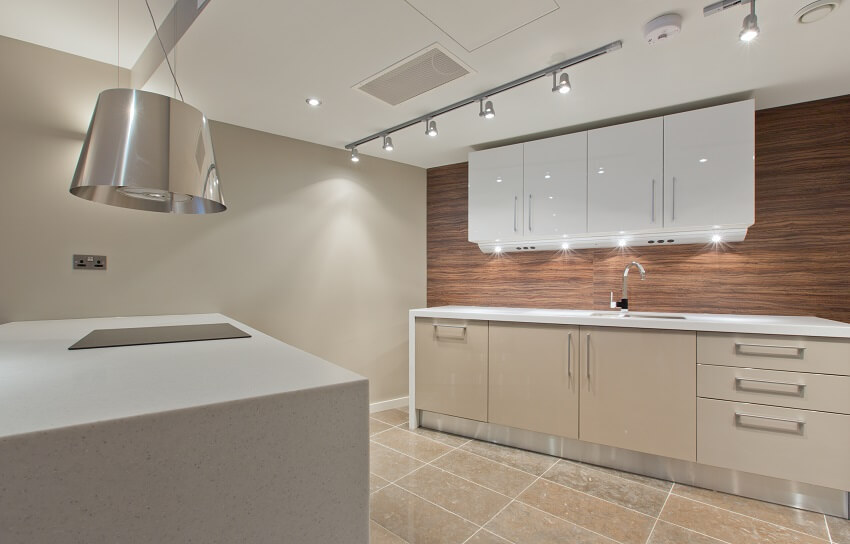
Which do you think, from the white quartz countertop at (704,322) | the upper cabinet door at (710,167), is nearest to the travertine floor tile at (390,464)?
the white quartz countertop at (704,322)

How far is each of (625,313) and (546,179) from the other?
1112 millimetres

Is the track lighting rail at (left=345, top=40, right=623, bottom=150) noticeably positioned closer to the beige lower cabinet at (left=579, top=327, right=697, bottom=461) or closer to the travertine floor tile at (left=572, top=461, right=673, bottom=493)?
the beige lower cabinet at (left=579, top=327, right=697, bottom=461)

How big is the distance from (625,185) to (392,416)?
2588 mm

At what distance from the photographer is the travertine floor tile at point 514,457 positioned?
97.0 inches

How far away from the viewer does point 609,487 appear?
2209 millimetres

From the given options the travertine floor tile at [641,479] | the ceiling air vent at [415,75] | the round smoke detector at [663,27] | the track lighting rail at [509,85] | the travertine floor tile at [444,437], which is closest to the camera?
the round smoke detector at [663,27]

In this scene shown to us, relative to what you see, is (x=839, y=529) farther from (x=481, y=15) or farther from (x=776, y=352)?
(x=481, y=15)

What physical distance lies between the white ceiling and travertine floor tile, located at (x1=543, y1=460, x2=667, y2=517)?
225 centimetres

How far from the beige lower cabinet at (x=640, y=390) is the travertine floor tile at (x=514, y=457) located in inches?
11.9

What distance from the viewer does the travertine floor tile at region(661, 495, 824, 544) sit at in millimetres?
1740

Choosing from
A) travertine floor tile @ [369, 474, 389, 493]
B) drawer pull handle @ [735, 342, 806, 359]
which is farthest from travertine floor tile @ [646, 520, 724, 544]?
travertine floor tile @ [369, 474, 389, 493]

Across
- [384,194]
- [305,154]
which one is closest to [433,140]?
[384,194]

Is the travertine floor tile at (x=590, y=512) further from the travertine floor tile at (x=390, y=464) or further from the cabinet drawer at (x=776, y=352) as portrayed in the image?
the cabinet drawer at (x=776, y=352)

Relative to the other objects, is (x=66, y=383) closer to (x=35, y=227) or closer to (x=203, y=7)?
(x=203, y=7)
